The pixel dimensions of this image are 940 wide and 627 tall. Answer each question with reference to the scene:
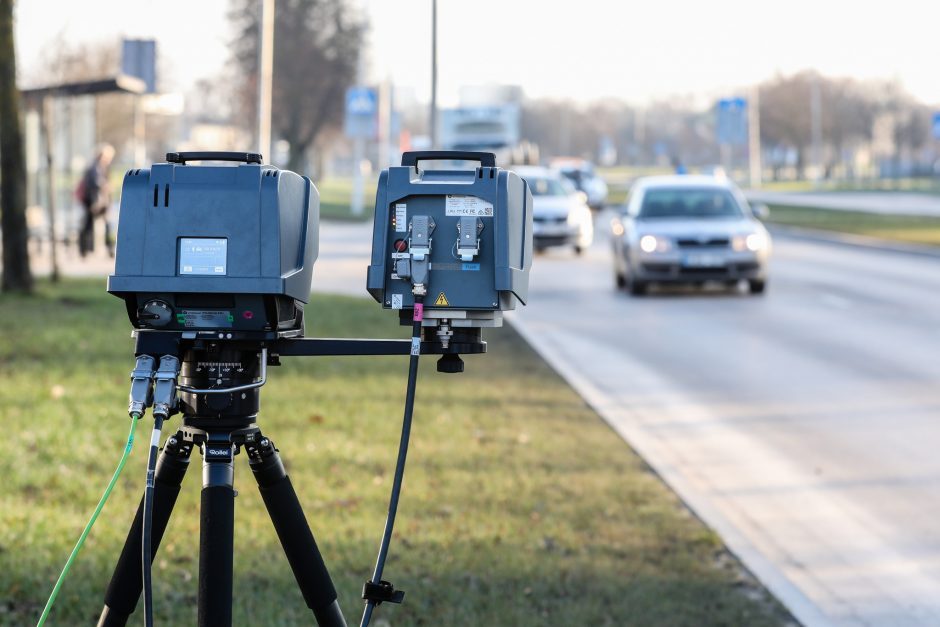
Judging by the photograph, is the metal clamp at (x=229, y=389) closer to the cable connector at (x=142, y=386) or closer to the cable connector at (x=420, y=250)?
the cable connector at (x=142, y=386)

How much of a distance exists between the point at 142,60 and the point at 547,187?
10.9m

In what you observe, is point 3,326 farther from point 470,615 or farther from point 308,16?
point 308,16

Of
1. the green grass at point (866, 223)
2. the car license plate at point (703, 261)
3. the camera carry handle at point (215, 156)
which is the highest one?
the camera carry handle at point (215, 156)

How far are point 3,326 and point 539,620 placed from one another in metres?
9.99

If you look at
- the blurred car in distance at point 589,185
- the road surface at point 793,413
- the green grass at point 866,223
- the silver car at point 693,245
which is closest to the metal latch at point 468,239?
the road surface at point 793,413

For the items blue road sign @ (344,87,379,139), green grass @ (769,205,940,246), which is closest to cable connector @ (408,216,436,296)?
green grass @ (769,205,940,246)

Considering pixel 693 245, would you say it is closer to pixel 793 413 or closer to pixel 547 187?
pixel 793 413

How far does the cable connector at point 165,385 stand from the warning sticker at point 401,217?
517 millimetres

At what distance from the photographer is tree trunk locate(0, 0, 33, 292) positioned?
17297 millimetres

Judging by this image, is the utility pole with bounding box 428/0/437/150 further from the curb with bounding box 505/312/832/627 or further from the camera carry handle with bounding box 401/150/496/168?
the camera carry handle with bounding box 401/150/496/168

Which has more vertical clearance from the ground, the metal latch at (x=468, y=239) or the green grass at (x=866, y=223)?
the metal latch at (x=468, y=239)

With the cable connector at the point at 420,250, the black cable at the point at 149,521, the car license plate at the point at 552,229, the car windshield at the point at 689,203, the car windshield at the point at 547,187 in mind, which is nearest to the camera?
the black cable at the point at 149,521

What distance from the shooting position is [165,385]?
3098 mm

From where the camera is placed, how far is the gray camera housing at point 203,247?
307cm
